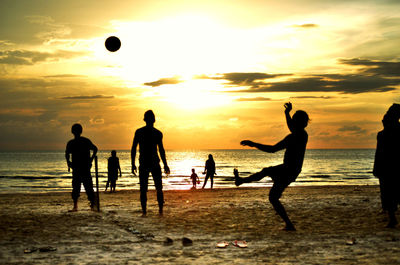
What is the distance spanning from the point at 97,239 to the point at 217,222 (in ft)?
10.2

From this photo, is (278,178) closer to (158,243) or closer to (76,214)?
(158,243)

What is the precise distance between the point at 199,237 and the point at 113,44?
9.26 m

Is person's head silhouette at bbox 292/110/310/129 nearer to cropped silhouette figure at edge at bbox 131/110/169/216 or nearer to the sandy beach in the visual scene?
the sandy beach

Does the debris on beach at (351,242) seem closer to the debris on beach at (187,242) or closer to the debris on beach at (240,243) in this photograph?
the debris on beach at (240,243)

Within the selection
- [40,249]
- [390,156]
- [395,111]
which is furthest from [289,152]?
[40,249]

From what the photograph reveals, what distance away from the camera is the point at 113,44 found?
575 inches

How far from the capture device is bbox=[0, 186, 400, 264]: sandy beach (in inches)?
230

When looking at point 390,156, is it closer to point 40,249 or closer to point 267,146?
point 267,146

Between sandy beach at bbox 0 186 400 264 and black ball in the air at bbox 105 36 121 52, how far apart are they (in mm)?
6038

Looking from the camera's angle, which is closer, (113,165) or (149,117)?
(149,117)

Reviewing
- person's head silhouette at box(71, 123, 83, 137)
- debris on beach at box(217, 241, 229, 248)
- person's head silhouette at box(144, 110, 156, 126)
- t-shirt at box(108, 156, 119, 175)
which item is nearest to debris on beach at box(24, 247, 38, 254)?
debris on beach at box(217, 241, 229, 248)

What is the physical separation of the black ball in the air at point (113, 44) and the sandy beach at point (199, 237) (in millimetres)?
6038

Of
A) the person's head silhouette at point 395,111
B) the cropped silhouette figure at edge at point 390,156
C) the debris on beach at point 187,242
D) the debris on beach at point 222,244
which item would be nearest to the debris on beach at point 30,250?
the debris on beach at point 187,242

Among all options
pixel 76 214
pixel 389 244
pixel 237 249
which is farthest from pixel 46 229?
pixel 389 244
